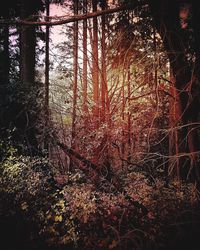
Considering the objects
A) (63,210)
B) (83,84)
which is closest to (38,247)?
(63,210)

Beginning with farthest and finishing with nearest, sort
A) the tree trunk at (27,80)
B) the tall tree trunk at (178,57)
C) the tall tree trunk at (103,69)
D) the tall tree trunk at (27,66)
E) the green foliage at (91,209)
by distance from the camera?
1. the tall tree trunk at (103,69)
2. the tall tree trunk at (27,66)
3. the tree trunk at (27,80)
4. the green foliage at (91,209)
5. the tall tree trunk at (178,57)

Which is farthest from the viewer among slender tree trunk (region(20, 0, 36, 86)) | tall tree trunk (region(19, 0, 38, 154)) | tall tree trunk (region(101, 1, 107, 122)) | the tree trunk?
tall tree trunk (region(101, 1, 107, 122))

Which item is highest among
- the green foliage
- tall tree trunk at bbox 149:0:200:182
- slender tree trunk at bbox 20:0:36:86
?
slender tree trunk at bbox 20:0:36:86

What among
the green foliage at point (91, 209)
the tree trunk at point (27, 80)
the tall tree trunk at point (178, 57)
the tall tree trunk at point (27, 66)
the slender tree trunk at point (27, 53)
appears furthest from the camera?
the slender tree trunk at point (27, 53)

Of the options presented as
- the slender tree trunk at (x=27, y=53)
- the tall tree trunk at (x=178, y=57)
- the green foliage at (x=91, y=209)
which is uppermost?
the slender tree trunk at (x=27, y=53)

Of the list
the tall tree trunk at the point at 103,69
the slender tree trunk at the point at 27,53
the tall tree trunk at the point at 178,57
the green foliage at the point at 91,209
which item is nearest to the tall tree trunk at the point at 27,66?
Result: the slender tree trunk at the point at 27,53

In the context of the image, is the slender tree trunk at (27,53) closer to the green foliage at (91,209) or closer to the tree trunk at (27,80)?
the tree trunk at (27,80)

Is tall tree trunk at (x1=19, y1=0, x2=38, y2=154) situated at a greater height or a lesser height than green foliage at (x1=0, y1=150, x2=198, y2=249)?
greater

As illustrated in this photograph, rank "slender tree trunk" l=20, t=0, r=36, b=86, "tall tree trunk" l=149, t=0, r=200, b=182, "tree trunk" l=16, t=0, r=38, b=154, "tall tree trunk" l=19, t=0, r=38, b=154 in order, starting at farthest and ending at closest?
"slender tree trunk" l=20, t=0, r=36, b=86
"tall tree trunk" l=19, t=0, r=38, b=154
"tree trunk" l=16, t=0, r=38, b=154
"tall tree trunk" l=149, t=0, r=200, b=182

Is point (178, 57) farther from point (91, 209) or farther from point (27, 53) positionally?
point (27, 53)

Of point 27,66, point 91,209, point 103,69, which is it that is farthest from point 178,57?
point 27,66

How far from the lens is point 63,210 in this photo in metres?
5.91

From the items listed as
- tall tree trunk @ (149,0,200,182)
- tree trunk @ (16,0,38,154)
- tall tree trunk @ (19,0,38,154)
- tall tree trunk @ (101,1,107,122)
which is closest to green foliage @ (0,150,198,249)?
tall tree trunk @ (149,0,200,182)

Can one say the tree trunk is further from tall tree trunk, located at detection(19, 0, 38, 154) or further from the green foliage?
the green foliage
